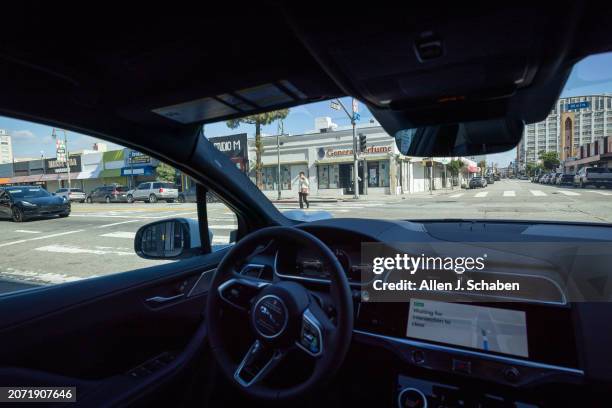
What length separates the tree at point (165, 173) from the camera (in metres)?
2.47

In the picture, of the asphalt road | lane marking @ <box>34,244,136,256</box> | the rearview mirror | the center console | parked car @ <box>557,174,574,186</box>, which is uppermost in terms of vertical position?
the rearview mirror

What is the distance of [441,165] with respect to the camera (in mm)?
2789

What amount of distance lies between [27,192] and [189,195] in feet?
3.94

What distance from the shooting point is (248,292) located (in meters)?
1.79

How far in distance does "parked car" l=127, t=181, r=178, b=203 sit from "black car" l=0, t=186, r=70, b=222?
648 mm

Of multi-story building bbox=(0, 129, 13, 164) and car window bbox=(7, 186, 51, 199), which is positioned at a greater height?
multi-story building bbox=(0, 129, 13, 164)

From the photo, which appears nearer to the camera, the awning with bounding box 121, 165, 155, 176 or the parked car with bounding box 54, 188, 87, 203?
the awning with bounding box 121, 165, 155, 176

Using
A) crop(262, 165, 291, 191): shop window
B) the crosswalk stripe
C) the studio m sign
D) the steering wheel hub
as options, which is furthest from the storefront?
the crosswalk stripe

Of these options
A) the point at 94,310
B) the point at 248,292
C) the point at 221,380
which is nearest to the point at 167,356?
the point at 221,380

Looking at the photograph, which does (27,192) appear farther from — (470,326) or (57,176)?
(470,326)

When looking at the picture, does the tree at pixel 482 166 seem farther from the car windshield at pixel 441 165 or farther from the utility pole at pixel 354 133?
the utility pole at pixel 354 133

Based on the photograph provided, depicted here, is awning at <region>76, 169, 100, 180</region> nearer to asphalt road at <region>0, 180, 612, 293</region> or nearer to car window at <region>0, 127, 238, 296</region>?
car window at <region>0, 127, 238, 296</region>

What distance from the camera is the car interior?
59.9 inches

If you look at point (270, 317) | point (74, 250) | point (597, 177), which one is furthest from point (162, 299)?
point (597, 177)
